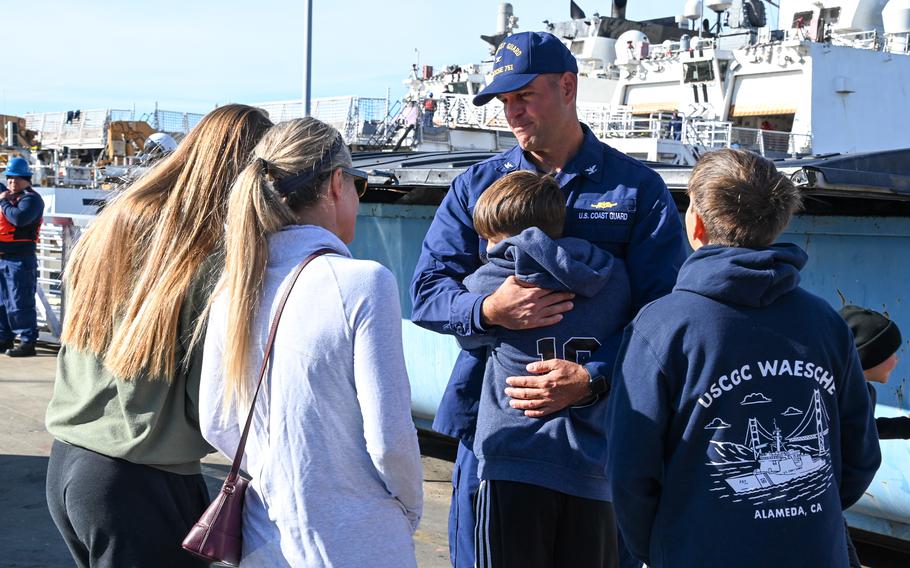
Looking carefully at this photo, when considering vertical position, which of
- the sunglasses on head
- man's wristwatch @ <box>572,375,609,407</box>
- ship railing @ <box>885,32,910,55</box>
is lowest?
man's wristwatch @ <box>572,375,609,407</box>

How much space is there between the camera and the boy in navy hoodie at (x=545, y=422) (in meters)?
2.75

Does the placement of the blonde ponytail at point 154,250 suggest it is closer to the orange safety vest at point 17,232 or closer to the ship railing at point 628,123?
the orange safety vest at point 17,232

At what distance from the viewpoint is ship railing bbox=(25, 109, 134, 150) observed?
122ft

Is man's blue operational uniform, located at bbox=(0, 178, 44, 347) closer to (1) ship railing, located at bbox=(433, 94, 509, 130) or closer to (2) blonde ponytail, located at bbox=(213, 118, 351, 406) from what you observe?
(2) blonde ponytail, located at bbox=(213, 118, 351, 406)

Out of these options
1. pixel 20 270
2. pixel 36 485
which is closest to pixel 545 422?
pixel 36 485

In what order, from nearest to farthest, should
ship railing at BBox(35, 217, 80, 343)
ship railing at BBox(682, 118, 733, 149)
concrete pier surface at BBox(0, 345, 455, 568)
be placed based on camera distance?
concrete pier surface at BBox(0, 345, 455, 568), ship railing at BBox(35, 217, 80, 343), ship railing at BBox(682, 118, 733, 149)

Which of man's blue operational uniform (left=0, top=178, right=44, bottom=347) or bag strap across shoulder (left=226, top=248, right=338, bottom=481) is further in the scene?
man's blue operational uniform (left=0, top=178, right=44, bottom=347)

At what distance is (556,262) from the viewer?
2.71 metres

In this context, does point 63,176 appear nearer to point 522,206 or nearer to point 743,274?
point 522,206

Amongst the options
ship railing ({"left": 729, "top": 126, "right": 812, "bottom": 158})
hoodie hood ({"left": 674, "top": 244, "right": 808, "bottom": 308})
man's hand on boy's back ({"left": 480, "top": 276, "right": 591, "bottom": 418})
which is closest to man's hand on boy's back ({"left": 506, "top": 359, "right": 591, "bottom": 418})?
man's hand on boy's back ({"left": 480, "top": 276, "right": 591, "bottom": 418})

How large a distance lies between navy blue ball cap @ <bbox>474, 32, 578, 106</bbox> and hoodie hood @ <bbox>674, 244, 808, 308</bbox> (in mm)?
1106

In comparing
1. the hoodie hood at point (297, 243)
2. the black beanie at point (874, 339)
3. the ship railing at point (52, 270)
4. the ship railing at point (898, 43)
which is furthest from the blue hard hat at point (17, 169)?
the ship railing at point (898, 43)

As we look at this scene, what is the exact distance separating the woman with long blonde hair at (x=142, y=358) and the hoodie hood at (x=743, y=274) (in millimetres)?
1229

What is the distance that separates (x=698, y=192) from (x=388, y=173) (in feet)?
11.7
